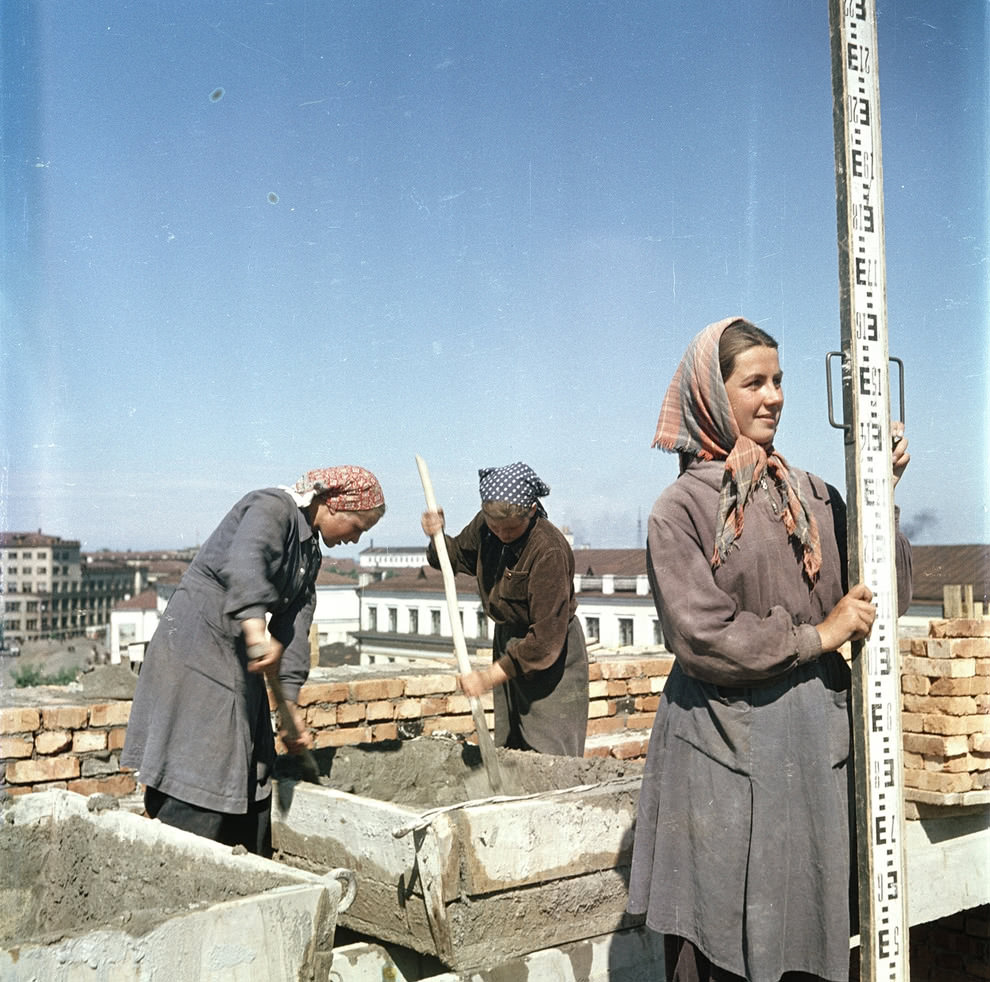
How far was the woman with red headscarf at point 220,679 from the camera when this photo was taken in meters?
2.99

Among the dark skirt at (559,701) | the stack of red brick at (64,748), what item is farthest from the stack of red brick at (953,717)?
the stack of red brick at (64,748)

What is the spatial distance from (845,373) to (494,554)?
7.10ft

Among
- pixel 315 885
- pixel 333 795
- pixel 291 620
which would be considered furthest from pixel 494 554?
pixel 315 885

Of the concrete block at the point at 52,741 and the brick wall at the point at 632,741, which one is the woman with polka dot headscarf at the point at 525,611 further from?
the concrete block at the point at 52,741

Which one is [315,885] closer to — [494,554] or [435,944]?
[435,944]

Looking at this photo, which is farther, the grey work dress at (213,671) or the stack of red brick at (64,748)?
the stack of red brick at (64,748)

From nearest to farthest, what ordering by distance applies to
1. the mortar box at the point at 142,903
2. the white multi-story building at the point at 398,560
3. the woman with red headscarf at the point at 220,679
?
the mortar box at the point at 142,903, the woman with red headscarf at the point at 220,679, the white multi-story building at the point at 398,560

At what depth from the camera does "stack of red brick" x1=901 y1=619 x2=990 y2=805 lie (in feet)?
15.6

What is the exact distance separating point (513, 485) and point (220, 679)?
1.35 m

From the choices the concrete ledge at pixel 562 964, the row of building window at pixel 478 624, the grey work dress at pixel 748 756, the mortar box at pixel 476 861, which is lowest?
the row of building window at pixel 478 624

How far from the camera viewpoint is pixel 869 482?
2205 mm

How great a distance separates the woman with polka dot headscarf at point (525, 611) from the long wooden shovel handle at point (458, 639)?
6cm

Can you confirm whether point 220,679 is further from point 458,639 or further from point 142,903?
point 458,639

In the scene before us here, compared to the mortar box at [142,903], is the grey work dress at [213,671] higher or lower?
higher
